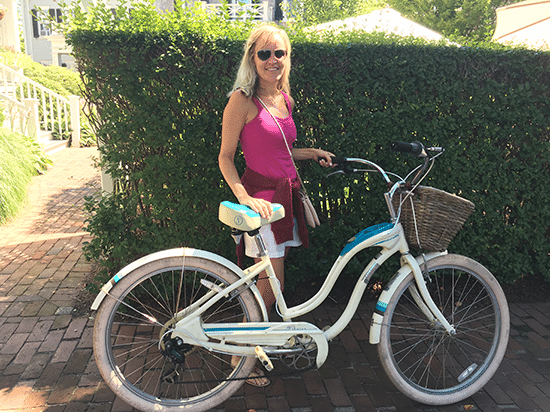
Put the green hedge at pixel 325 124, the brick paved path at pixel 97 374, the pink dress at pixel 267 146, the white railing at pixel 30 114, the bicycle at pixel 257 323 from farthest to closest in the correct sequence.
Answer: the white railing at pixel 30 114
the green hedge at pixel 325 124
the brick paved path at pixel 97 374
the pink dress at pixel 267 146
the bicycle at pixel 257 323

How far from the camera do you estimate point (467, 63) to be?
3.40 metres

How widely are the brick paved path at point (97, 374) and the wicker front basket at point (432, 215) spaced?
39.3 inches

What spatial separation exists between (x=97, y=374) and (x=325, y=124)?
7.59 ft

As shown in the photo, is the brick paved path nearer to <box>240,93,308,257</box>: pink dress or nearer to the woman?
the woman

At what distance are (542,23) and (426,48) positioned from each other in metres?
2.73

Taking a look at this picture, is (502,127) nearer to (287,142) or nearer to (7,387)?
(287,142)

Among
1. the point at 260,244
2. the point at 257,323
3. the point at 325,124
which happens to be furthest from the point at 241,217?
the point at 325,124

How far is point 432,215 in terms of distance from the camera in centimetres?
245

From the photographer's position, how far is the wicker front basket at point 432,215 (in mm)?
2414

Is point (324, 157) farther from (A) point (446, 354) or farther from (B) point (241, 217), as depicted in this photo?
(A) point (446, 354)

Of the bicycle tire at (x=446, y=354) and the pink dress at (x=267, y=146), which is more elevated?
the pink dress at (x=267, y=146)

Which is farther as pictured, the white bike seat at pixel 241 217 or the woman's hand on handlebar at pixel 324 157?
the woman's hand on handlebar at pixel 324 157


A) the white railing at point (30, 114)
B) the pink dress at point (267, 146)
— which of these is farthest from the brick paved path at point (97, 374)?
the white railing at point (30, 114)

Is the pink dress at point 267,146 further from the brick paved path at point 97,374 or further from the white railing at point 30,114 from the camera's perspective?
the white railing at point 30,114
